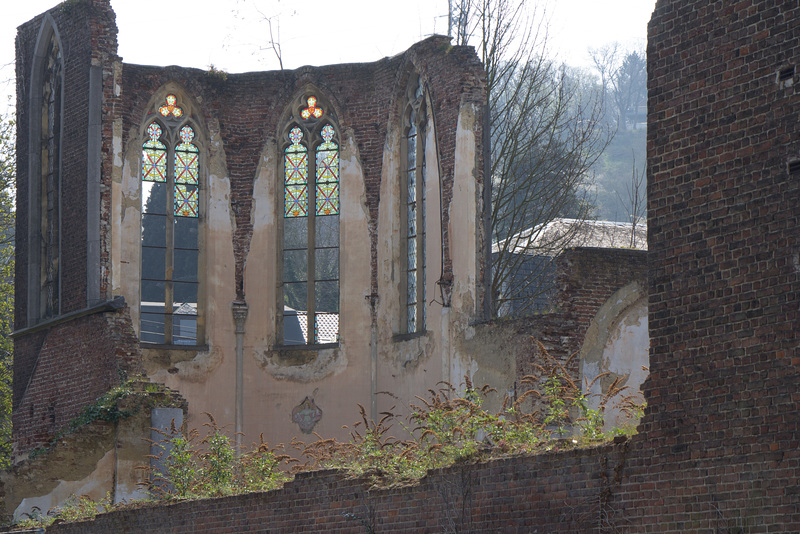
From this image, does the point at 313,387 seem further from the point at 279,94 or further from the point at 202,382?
the point at 279,94

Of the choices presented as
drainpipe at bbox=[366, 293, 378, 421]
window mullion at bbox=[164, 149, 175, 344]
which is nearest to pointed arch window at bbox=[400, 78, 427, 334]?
drainpipe at bbox=[366, 293, 378, 421]

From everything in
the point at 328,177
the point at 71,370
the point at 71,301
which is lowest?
the point at 71,370

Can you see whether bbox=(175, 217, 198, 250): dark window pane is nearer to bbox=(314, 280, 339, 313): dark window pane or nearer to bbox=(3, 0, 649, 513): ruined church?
bbox=(314, 280, 339, 313): dark window pane

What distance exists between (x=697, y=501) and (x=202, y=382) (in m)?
12.2

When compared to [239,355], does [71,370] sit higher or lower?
lower

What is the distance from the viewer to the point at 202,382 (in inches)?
761

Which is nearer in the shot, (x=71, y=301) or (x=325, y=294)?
(x=71, y=301)

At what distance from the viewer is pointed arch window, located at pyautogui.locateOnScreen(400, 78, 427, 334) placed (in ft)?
62.2

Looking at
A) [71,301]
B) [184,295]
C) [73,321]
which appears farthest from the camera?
[184,295]

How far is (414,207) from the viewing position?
19.3 m

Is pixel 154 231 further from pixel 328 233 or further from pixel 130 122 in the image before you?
pixel 130 122

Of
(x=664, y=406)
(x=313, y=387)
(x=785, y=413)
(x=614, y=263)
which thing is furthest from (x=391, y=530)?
(x=313, y=387)

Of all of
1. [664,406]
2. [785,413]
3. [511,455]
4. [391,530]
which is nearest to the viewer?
[785,413]

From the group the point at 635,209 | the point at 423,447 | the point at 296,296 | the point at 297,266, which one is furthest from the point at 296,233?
the point at 423,447
